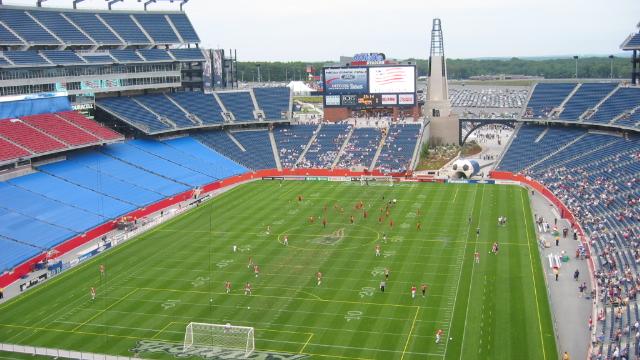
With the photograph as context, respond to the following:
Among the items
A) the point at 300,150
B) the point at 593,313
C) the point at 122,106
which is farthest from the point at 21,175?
the point at 593,313

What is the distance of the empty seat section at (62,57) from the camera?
75.8 metres

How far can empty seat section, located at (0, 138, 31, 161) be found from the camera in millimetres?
58903

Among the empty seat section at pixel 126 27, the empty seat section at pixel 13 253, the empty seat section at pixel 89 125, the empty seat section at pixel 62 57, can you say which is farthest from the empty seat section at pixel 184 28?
the empty seat section at pixel 13 253

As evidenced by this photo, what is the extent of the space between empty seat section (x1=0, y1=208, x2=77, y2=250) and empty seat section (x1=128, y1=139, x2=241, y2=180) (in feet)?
84.0

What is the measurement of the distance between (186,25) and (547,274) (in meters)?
71.7

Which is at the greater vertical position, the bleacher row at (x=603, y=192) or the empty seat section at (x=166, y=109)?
the empty seat section at (x=166, y=109)

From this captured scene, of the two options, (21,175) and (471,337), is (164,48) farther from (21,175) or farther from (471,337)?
(471,337)

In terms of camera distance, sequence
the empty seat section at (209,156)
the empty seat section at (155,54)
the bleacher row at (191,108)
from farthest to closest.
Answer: the empty seat section at (155,54), the bleacher row at (191,108), the empty seat section at (209,156)

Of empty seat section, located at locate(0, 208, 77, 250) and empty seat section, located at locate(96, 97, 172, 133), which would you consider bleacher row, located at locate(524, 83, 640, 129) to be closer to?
empty seat section, located at locate(96, 97, 172, 133)

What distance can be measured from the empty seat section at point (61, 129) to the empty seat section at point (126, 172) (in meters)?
1.74

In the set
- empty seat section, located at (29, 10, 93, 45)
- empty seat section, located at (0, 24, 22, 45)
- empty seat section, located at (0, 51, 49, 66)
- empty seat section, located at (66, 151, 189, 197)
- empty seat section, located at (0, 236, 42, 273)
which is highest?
empty seat section, located at (29, 10, 93, 45)

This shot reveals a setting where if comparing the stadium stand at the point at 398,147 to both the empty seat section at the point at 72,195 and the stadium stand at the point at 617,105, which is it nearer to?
the stadium stand at the point at 617,105

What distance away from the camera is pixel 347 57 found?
366ft

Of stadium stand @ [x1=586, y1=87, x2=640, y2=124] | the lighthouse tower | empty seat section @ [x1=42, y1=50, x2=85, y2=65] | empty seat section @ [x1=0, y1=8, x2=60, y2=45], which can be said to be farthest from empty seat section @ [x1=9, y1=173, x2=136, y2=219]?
stadium stand @ [x1=586, y1=87, x2=640, y2=124]
